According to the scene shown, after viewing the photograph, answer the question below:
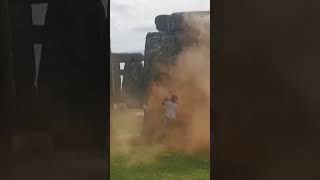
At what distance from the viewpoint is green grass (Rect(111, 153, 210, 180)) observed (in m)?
0.98

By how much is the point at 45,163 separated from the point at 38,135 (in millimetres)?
74

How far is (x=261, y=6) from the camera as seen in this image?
942mm

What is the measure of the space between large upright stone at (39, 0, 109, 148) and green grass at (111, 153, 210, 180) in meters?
0.08

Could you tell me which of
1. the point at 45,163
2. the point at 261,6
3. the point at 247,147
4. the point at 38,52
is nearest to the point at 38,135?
the point at 45,163

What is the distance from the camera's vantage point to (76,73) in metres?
0.99

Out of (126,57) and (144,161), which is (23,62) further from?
(144,161)

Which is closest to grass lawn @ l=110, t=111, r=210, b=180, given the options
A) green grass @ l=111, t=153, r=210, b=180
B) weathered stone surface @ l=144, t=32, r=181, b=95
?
green grass @ l=111, t=153, r=210, b=180

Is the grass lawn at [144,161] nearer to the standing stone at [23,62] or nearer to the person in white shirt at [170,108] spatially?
the person in white shirt at [170,108]

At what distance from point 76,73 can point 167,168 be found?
1.08 feet

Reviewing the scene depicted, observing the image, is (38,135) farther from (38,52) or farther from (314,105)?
(314,105)

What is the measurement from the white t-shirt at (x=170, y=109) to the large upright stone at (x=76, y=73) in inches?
6.0

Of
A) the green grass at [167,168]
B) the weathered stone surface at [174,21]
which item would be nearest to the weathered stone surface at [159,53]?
the weathered stone surface at [174,21]

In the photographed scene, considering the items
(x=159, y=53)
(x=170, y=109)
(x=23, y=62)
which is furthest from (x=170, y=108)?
(x=23, y=62)

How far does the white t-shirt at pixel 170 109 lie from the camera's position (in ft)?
3.24
